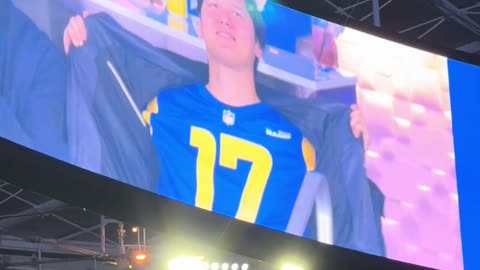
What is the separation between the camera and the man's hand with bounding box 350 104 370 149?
4406 millimetres

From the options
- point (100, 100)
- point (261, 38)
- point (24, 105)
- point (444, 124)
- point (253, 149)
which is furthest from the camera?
point (444, 124)

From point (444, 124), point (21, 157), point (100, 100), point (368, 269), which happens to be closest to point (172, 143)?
point (100, 100)

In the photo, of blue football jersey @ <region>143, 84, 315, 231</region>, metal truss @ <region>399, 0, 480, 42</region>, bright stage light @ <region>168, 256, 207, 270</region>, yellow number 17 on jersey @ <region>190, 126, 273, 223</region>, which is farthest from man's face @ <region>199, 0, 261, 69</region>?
bright stage light @ <region>168, 256, 207, 270</region>

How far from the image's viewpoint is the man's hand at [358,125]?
441 centimetres

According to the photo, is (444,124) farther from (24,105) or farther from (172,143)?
(24,105)

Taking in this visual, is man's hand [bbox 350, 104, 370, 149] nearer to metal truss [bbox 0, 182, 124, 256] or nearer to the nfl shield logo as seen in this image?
the nfl shield logo

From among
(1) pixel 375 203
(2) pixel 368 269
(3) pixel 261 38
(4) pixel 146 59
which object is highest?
(3) pixel 261 38

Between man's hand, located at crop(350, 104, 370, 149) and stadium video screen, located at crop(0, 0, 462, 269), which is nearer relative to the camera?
stadium video screen, located at crop(0, 0, 462, 269)

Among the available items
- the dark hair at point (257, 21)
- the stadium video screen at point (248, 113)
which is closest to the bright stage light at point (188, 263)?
the stadium video screen at point (248, 113)

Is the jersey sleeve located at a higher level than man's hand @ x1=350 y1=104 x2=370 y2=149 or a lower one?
lower

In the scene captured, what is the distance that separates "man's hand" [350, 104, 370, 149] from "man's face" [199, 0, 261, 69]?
2.24 ft

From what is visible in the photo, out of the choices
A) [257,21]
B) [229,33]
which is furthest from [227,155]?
[257,21]

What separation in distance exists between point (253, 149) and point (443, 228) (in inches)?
52.2

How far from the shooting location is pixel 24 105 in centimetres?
A: 324
